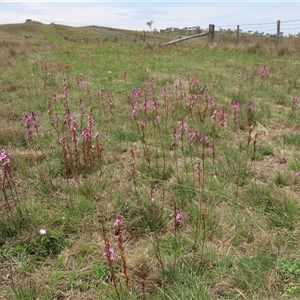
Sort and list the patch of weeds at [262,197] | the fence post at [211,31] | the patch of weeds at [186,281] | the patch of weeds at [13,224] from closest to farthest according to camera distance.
Answer: the patch of weeds at [186,281], the patch of weeds at [13,224], the patch of weeds at [262,197], the fence post at [211,31]

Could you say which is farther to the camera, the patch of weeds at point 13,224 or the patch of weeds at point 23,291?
the patch of weeds at point 13,224

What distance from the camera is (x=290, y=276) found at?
7.01 ft

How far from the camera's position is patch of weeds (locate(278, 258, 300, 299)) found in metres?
2.01

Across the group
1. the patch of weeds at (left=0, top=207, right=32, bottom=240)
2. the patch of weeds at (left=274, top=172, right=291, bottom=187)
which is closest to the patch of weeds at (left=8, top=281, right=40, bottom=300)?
the patch of weeds at (left=0, top=207, right=32, bottom=240)

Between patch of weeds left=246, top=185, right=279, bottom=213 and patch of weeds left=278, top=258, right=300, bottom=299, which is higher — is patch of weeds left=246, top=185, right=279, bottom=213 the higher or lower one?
the higher one

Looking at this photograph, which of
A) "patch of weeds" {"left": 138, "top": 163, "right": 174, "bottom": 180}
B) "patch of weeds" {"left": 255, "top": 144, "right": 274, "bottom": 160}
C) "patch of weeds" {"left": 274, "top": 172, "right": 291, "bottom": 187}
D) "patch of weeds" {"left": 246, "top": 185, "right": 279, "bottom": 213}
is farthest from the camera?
"patch of weeds" {"left": 255, "top": 144, "right": 274, "bottom": 160}

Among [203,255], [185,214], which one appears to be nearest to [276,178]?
[185,214]

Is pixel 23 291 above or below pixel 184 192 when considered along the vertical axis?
below

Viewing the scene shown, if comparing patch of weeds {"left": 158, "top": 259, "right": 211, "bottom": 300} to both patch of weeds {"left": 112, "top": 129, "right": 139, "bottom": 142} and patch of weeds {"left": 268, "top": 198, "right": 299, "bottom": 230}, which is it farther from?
patch of weeds {"left": 112, "top": 129, "right": 139, "bottom": 142}

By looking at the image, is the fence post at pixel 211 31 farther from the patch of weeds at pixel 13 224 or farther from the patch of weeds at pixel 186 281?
the patch of weeds at pixel 186 281

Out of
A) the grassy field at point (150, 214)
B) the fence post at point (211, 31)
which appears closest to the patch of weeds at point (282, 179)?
the grassy field at point (150, 214)

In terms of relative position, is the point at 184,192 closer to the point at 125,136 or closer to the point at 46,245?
the point at 46,245

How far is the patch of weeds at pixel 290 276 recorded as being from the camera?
2.01m

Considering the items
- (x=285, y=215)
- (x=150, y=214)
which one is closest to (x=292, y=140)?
(x=285, y=215)
